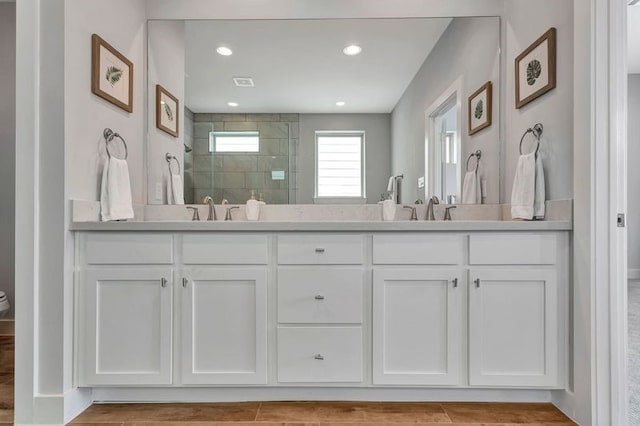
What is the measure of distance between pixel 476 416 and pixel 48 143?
226cm

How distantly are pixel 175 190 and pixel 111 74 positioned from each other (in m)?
0.73

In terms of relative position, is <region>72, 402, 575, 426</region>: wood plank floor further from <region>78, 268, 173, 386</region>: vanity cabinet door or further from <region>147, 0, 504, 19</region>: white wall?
<region>147, 0, 504, 19</region>: white wall

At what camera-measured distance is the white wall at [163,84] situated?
246cm

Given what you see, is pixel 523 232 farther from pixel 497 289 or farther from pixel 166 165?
pixel 166 165

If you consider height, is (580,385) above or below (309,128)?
below

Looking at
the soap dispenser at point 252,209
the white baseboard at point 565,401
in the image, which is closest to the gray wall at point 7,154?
the soap dispenser at point 252,209

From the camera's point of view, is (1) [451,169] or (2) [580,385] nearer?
(2) [580,385]

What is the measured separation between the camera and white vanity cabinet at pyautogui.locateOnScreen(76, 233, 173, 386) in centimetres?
180

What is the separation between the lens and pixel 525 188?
6.53 feet

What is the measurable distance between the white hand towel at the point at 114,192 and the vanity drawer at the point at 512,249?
1728 millimetres

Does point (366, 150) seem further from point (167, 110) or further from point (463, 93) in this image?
point (167, 110)

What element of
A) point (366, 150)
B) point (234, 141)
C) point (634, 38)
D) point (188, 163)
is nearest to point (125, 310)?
point (188, 163)

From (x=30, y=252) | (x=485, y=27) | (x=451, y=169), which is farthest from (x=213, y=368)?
(x=485, y=27)

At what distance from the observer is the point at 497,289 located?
5.99 ft
